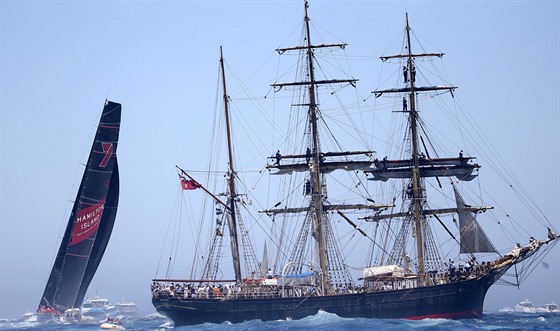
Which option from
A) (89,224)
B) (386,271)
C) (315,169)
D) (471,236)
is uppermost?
(315,169)

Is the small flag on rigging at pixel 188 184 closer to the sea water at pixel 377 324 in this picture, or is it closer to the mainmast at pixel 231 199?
the mainmast at pixel 231 199

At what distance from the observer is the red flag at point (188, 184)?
105 metres

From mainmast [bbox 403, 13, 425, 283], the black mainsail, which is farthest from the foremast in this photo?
the black mainsail

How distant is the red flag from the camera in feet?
345

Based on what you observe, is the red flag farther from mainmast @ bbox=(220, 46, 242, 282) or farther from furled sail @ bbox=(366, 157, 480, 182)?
furled sail @ bbox=(366, 157, 480, 182)

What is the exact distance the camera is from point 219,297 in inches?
3991

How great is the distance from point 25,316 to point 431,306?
5062 cm

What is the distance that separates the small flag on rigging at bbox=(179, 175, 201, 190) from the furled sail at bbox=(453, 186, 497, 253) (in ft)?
81.7

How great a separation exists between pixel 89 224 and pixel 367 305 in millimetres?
33483

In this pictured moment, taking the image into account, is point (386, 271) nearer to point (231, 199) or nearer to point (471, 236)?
point (471, 236)

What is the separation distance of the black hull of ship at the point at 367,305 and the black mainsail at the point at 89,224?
1745 centimetres

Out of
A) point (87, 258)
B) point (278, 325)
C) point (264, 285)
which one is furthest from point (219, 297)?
point (87, 258)

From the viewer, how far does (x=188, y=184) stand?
346 ft

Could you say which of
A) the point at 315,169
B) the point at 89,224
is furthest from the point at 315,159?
the point at 89,224
